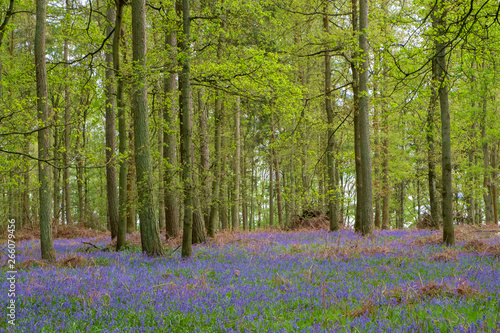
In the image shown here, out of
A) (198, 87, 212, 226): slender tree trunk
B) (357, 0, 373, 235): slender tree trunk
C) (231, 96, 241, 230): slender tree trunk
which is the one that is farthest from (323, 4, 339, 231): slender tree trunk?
(198, 87, 212, 226): slender tree trunk

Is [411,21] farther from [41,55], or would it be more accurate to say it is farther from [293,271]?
[41,55]

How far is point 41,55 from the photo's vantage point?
886 cm

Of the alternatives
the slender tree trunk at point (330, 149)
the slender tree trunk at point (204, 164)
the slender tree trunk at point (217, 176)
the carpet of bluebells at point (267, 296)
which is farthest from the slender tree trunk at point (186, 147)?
the slender tree trunk at point (330, 149)

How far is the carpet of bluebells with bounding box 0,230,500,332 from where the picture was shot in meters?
4.19

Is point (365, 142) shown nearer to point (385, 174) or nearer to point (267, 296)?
point (267, 296)

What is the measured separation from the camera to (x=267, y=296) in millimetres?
5465

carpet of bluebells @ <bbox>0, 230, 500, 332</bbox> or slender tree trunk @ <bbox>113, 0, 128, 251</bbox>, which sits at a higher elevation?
slender tree trunk @ <bbox>113, 0, 128, 251</bbox>

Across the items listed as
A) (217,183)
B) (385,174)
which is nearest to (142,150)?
(217,183)

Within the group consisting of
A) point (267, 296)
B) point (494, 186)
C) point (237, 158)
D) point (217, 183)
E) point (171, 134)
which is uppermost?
point (171, 134)

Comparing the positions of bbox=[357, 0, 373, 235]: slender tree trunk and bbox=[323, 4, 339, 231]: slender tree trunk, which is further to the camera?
bbox=[323, 4, 339, 231]: slender tree trunk

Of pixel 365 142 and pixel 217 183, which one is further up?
pixel 365 142

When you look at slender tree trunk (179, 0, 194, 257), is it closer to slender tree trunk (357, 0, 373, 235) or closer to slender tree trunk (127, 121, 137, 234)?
slender tree trunk (127, 121, 137, 234)

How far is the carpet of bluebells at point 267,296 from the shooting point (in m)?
4.19

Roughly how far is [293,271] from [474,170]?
19641mm
